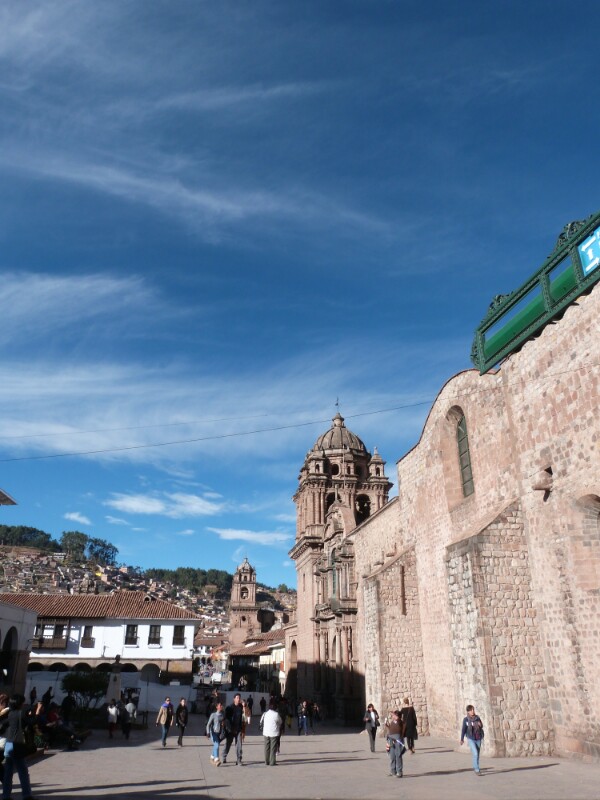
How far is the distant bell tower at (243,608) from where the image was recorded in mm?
69125

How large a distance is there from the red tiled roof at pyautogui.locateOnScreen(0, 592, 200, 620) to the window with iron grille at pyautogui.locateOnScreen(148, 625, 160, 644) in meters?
0.73

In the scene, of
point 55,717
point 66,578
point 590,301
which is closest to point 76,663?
point 55,717

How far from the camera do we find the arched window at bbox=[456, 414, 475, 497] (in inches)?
659

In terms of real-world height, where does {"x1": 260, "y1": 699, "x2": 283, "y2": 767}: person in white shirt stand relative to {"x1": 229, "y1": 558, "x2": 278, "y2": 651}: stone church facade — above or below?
below

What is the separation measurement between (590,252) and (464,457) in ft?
23.4

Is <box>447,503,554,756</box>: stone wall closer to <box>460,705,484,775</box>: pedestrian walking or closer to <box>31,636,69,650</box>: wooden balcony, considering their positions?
<box>460,705,484,775</box>: pedestrian walking

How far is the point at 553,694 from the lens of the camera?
40.3ft

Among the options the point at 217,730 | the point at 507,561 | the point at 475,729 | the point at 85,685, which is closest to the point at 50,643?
the point at 85,685

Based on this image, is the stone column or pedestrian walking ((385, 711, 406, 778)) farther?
the stone column

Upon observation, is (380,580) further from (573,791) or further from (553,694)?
(573,791)

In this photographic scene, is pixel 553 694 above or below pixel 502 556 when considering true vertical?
below

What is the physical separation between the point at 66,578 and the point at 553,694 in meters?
190

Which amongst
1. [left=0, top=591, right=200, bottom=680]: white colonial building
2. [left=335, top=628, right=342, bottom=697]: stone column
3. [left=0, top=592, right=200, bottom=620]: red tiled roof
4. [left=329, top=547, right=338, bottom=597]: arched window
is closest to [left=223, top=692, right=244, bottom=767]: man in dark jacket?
[left=335, top=628, right=342, bottom=697]: stone column

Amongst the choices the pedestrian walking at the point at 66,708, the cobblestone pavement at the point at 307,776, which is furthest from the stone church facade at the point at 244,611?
the cobblestone pavement at the point at 307,776
